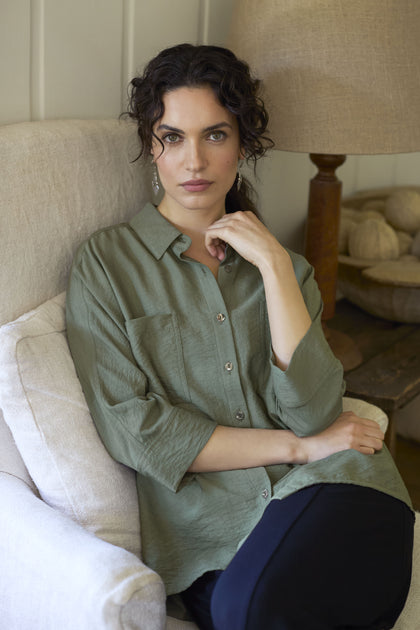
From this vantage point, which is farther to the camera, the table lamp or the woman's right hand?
the table lamp

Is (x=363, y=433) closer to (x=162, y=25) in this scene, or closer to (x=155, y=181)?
(x=155, y=181)

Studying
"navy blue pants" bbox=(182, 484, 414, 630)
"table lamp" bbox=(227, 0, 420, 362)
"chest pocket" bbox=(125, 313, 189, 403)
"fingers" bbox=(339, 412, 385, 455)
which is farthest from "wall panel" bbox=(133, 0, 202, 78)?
"navy blue pants" bbox=(182, 484, 414, 630)

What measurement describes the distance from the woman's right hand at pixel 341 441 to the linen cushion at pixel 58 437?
324 mm

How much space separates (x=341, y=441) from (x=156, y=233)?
49cm

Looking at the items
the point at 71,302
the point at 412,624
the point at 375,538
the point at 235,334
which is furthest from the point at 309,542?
the point at 71,302

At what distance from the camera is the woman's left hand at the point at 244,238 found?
1.31m

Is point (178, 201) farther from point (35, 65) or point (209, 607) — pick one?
point (209, 607)

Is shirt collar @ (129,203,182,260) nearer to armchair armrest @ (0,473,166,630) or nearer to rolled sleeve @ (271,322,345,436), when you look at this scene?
rolled sleeve @ (271,322,345,436)

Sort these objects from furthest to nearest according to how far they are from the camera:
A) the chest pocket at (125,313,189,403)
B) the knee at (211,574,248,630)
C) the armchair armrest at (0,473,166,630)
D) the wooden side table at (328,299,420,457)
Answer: the wooden side table at (328,299,420,457) → the chest pocket at (125,313,189,403) → the knee at (211,574,248,630) → the armchair armrest at (0,473,166,630)

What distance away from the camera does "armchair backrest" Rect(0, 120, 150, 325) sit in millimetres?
1208

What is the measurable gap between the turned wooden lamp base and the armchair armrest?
0.99 metres

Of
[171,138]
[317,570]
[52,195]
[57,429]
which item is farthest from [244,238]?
[317,570]

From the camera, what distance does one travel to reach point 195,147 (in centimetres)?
128

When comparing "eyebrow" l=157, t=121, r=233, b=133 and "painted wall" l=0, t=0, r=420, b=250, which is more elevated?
"painted wall" l=0, t=0, r=420, b=250
